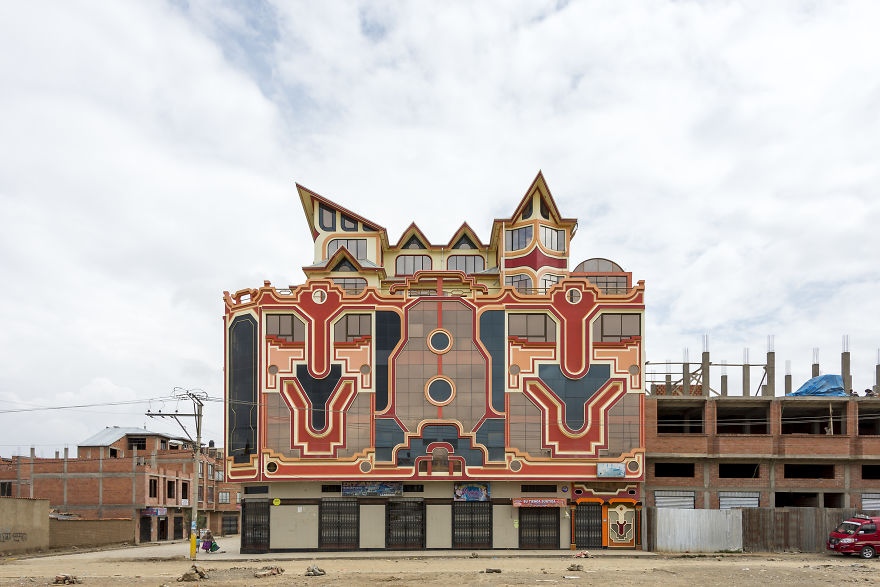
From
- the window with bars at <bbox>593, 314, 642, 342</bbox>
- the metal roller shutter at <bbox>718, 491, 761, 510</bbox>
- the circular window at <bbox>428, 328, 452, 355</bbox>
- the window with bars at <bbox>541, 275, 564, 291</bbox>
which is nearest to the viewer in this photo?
the circular window at <bbox>428, 328, 452, 355</bbox>

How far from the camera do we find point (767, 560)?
47.6 m

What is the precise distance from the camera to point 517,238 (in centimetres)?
7250

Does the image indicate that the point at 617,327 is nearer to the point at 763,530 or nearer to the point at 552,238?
the point at 763,530

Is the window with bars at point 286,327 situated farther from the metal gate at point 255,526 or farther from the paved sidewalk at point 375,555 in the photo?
the paved sidewalk at point 375,555

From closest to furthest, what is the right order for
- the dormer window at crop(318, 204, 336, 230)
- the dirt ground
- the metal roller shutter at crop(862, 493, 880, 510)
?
the dirt ground, the metal roller shutter at crop(862, 493, 880, 510), the dormer window at crop(318, 204, 336, 230)

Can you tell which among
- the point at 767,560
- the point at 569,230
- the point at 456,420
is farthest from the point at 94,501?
the point at 767,560

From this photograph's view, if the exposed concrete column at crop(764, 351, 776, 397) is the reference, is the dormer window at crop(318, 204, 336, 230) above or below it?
above

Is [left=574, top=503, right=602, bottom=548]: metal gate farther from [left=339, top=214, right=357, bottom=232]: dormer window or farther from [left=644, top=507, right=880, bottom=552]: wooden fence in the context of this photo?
[left=339, top=214, right=357, bottom=232]: dormer window

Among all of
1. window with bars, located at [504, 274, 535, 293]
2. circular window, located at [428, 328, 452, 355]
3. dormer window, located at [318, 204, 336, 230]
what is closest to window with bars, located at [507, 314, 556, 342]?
circular window, located at [428, 328, 452, 355]

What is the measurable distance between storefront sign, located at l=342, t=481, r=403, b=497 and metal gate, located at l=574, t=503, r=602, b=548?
1313 centimetres

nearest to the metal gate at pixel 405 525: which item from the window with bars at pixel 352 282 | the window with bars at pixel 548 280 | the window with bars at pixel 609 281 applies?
the window with bars at pixel 352 282

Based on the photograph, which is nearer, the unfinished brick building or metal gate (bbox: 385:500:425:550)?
metal gate (bbox: 385:500:425:550)

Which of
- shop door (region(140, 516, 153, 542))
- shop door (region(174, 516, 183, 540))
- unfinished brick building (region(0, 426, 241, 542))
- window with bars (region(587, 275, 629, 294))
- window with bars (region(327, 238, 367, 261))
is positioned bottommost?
shop door (region(174, 516, 183, 540))

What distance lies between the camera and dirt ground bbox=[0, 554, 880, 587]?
3762 cm
